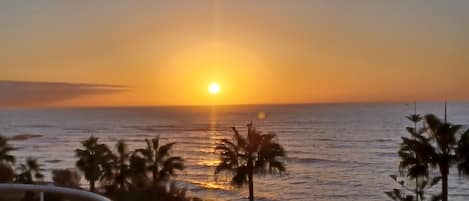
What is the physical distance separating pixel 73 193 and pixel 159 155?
20919 millimetres

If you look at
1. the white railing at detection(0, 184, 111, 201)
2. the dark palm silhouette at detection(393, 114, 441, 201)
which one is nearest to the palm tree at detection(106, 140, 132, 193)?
the dark palm silhouette at detection(393, 114, 441, 201)

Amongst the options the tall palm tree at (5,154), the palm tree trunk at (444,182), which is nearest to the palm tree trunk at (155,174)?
the tall palm tree at (5,154)

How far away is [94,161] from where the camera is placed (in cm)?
2534

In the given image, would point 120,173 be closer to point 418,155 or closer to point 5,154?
point 5,154

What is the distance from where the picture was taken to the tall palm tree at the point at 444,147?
20.7 m

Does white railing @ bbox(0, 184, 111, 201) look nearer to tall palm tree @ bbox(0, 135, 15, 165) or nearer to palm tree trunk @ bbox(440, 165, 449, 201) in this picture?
palm tree trunk @ bbox(440, 165, 449, 201)

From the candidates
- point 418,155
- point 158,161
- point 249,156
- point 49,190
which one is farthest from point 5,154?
point 49,190

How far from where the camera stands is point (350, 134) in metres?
84.0

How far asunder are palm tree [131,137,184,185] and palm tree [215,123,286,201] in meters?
1.90

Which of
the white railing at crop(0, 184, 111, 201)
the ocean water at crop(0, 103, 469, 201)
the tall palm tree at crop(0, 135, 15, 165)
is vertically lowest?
the ocean water at crop(0, 103, 469, 201)

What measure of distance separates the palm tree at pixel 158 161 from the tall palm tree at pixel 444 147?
1039cm

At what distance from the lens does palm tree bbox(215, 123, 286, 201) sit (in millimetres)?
23562

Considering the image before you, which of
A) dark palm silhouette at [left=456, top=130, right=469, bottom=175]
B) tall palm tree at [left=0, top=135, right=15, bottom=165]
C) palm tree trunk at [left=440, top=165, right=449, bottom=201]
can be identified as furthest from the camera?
tall palm tree at [left=0, top=135, right=15, bottom=165]

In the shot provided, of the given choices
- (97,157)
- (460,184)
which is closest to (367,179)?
(460,184)
